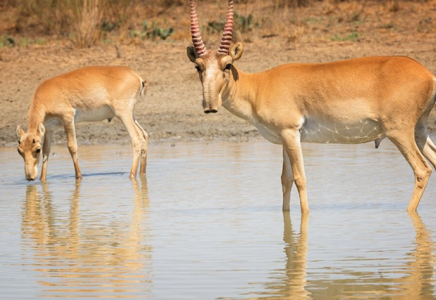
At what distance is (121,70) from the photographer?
14.8 metres

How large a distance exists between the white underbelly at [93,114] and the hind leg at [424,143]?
5.94 metres

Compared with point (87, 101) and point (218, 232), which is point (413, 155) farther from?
point (87, 101)

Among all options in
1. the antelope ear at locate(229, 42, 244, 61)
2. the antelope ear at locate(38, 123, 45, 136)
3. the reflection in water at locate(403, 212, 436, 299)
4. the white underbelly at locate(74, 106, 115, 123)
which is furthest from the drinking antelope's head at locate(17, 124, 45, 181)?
the reflection in water at locate(403, 212, 436, 299)

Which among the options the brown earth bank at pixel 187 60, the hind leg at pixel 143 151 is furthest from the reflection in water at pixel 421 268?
the brown earth bank at pixel 187 60

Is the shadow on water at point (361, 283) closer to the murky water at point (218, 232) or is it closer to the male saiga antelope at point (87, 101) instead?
the murky water at point (218, 232)

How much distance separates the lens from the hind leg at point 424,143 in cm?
993

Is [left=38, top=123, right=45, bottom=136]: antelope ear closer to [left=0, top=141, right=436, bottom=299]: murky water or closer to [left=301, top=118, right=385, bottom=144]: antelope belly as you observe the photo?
[left=0, top=141, right=436, bottom=299]: murky water

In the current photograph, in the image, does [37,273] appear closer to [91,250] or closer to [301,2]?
[91,250]

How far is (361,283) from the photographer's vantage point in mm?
6754

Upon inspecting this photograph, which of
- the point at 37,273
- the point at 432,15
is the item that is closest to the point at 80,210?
the point at 37,273

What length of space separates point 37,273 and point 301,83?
365 cm

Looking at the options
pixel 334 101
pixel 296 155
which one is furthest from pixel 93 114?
pixel 334 101

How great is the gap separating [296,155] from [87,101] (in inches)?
223

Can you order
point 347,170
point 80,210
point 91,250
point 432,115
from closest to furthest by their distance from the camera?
1. point 91,250
2. point 80,210
3. point 347,170
4. point 432,115
